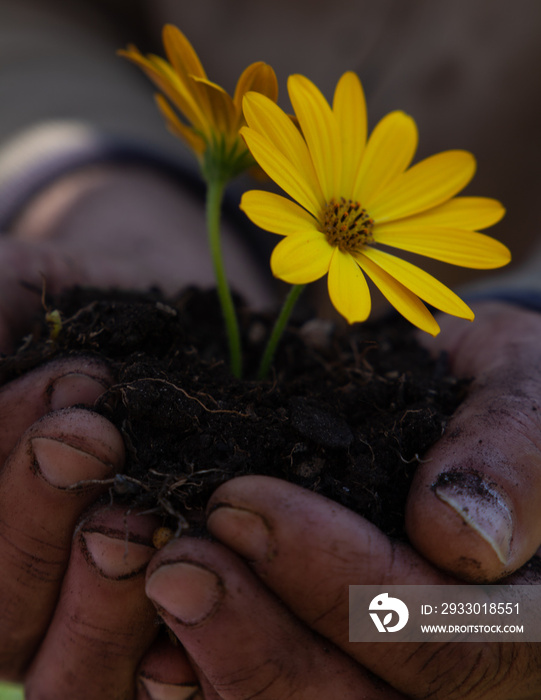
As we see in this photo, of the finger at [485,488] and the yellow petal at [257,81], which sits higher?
the yellow petal at [257,81]

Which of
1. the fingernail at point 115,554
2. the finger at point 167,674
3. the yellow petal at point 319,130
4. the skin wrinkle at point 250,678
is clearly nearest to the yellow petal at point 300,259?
the yellow petal at point 319,130

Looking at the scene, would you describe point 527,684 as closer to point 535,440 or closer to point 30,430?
point 535,440

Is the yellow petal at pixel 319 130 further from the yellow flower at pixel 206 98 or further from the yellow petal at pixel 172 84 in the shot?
the yellow petal at pixel 172 84

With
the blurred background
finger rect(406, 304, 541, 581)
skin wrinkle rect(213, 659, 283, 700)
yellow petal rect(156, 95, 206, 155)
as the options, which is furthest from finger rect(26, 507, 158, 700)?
the blurred background

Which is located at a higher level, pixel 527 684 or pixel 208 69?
pixel 208 69

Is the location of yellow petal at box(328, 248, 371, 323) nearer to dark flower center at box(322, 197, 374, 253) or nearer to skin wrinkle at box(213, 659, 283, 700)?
dark flower center at box(322, 197, 374, 253)

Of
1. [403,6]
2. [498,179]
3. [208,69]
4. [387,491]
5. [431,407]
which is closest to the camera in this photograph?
[387,491]

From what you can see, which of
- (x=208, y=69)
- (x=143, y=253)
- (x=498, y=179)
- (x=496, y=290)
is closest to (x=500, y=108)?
(x=498, y=179)
